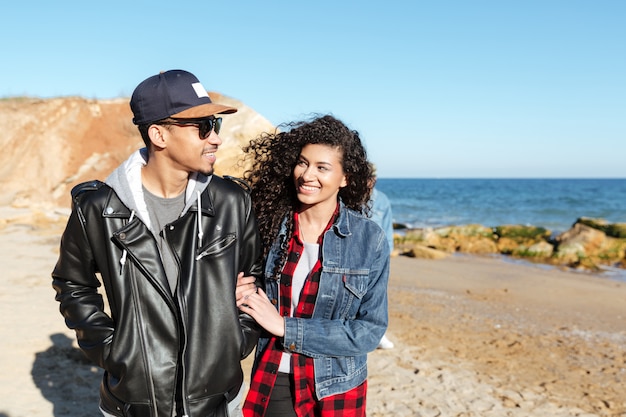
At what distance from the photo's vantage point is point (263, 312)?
253 centimetres

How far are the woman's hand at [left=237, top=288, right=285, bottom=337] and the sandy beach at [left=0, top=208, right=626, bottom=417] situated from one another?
116 inches

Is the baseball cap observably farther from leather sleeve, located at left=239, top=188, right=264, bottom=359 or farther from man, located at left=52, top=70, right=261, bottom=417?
leather sleeve, located at left=239, top=188, right=264, bottom=359

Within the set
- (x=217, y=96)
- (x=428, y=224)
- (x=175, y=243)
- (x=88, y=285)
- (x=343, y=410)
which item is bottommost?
(x=428, y=224)

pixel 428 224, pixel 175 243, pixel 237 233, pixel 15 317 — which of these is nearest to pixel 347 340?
pixel 237 233

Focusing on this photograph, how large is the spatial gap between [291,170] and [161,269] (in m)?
0.96

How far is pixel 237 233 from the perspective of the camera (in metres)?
2.45

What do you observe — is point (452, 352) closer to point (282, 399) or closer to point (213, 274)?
point (282, 399)

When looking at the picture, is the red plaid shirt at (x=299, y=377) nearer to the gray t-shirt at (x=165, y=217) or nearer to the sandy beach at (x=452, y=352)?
the gray t-shirt at (x=165, y=217)

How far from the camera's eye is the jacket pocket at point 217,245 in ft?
7.48

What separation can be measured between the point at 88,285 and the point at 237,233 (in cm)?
63

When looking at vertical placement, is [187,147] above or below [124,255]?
above

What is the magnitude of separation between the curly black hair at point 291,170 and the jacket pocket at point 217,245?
422mm

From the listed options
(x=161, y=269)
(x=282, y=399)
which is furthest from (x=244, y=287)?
(x=282, y=399)

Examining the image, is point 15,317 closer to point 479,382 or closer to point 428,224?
point 479,382
